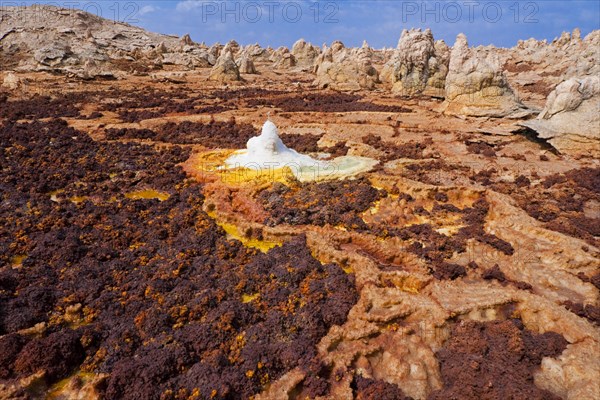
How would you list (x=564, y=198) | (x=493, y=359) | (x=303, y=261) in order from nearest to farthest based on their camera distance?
(x=493, y=359) < (x=303, y=261) < (x=564, y=198)

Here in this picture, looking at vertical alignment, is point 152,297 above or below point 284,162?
below

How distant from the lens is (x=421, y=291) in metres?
10.4

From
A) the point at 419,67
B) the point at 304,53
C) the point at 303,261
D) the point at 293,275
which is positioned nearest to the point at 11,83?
the point at 303,261

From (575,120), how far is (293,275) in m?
19.5

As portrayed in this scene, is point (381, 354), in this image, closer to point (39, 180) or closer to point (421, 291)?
point (421, 291)

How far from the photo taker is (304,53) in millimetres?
81875

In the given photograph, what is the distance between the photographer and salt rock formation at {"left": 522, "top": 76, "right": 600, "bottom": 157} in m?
20.4

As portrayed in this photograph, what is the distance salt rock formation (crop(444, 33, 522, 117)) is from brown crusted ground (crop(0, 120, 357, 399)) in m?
23.0

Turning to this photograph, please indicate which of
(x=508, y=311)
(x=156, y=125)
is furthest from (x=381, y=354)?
(x=156, y=125)

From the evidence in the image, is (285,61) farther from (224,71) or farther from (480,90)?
Result: (480,90)

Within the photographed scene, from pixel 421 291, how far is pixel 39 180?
1575 centimetres

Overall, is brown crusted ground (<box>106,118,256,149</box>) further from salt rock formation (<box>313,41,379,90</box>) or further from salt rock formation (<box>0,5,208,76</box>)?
salt rock formation (<box>0,5,208,76</box>)

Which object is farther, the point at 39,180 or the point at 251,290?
the point at 39,180

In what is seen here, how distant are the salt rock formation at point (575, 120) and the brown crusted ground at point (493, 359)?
632 inches
